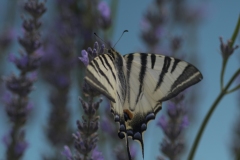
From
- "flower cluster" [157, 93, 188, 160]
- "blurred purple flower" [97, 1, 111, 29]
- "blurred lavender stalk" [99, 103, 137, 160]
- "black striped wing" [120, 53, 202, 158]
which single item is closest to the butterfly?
"black striped wing" [120, 53, 202, 158]

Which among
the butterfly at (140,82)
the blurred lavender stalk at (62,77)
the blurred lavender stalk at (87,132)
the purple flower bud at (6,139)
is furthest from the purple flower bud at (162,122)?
the blurred lavender stalk at (62,77)

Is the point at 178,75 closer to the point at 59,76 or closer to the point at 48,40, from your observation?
the point at 59,76

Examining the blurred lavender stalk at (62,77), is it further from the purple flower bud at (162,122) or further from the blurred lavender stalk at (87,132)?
the blurred lavender stalk at (87,132)

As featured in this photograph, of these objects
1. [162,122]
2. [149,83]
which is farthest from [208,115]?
[162,122]

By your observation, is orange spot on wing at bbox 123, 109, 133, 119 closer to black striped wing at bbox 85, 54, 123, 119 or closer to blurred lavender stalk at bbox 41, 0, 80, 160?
black striped wing at bbox 85, 54, 123, 119

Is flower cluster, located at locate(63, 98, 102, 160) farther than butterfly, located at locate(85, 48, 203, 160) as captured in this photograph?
No
